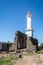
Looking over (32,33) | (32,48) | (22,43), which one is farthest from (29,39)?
(32,33)

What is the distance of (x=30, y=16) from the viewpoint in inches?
1998

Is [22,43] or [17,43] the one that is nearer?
[17,43]

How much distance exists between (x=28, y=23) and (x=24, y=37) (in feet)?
25.5

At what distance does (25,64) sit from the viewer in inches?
717

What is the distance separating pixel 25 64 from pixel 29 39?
72.2ft

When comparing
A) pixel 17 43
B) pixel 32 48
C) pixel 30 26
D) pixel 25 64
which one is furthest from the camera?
pixel 30 26

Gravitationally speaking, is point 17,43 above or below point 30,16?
below

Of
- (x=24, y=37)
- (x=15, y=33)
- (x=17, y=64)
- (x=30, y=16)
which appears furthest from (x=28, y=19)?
(x=17, y=64)

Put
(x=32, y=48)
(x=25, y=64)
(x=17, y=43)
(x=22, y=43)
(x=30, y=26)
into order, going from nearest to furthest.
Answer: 1. (x=25, y=64)
2. (x=32, y=48)
3. (x=17, y=43)
4. (x=22, y=43)
5. (x=30, y=26)

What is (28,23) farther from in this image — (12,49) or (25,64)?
(25,64)

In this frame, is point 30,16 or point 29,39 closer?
point 29,39

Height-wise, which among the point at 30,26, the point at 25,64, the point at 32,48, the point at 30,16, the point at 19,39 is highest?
the point at 30,16

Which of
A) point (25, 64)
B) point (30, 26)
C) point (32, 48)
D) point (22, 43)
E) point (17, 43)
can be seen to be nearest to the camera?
point (25, 64)

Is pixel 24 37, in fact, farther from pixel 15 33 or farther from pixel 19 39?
pixel 15 33
